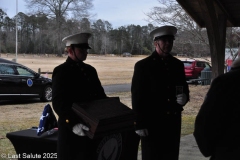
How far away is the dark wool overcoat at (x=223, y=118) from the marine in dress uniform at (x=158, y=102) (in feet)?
4.67

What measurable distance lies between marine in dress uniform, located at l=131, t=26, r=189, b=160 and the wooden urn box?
17 cm

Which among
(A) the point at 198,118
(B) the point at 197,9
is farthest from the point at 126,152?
(B) the point at 197,9

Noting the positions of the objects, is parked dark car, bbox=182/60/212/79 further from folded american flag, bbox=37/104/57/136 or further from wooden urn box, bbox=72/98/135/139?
wooden urn box, bbox=72/98/135/139

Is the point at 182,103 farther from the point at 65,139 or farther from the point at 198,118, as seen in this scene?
the point at 198,118

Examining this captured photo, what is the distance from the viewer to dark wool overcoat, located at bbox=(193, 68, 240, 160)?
6.23 ft

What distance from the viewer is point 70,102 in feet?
10.1

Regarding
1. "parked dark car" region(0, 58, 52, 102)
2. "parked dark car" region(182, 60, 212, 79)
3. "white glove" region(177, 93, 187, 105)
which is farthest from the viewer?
"parked dark car" region(182, 60, 212, 79)

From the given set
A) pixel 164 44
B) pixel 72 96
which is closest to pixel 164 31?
pixel 164 44

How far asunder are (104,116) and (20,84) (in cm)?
1010

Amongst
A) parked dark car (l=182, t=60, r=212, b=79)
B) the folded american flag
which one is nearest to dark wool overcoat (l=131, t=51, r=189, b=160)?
the folded american flag

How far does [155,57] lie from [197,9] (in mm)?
3034

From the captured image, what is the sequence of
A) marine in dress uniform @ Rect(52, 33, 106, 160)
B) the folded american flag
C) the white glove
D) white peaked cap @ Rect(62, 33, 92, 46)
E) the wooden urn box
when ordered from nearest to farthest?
the wooden urn box
marine in dress uniform @ Rect(52, 33, 106, 160)
white peaked cap @ Rect(62, 33, 92, 46)
the white glove
the folded american flag

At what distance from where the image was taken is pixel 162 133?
3.42 metres

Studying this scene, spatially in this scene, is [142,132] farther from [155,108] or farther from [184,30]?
[184,30]
